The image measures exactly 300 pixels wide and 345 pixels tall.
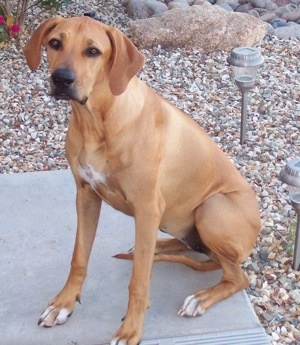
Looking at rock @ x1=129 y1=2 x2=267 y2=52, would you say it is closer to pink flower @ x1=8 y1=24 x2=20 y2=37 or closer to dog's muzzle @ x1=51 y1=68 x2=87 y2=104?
pink flower @ x1=8 y1=24 x2=20 y2=37

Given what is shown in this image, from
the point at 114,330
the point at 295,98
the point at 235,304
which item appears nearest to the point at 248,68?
the point at 295,98

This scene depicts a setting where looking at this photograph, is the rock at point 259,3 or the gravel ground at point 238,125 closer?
the gravel ground at point 238,125

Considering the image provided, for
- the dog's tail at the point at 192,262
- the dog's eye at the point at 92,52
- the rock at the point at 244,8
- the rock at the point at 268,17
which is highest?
the dog's eye at the point at 92,52

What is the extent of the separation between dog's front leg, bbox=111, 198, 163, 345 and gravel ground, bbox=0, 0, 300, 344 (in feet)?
2.30

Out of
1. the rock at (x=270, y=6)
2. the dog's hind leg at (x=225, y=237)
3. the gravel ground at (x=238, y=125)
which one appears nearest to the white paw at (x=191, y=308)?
the dog's hind leg at (x=225, y=237)

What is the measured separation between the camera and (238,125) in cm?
575

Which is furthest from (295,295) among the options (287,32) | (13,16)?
(13,16)

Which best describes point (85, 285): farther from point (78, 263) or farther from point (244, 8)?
point (244, 8)

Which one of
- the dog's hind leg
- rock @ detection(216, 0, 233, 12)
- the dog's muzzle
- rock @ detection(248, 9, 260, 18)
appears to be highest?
the dog's muzzle

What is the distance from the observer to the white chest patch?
3.31m

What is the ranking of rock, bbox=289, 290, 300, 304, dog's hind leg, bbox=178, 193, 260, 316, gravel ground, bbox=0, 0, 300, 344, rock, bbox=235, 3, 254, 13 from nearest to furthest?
dog's hind leg, bbox=178, 193, 260, 316
rock, bbox=289, 290, 300, 304
gravel ground, bbox=0, 0, 300, 344
rock, bbox=235, 3, 254, 13

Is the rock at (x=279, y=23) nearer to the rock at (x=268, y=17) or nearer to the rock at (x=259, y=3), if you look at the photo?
the rock at (x=268, y=17)

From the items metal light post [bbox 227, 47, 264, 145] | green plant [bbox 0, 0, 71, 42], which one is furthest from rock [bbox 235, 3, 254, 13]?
metal light post [bbox 227, 47, 264, 145]

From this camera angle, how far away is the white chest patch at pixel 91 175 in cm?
331
